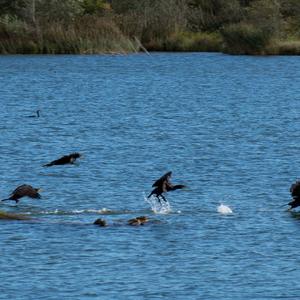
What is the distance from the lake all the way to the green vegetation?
65.6 ft

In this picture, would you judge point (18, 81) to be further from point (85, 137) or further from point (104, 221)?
point (104, 221)

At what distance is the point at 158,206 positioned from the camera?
85.5 ft

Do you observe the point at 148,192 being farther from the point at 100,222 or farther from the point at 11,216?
the point at 11,216

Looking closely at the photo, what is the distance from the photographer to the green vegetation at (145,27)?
81.4 metres

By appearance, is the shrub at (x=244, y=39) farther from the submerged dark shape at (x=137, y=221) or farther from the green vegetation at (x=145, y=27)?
the submerged dark shape at (x=137, y=221)

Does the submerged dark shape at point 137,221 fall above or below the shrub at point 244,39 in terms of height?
above

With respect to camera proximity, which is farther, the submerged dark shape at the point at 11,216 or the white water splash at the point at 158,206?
the white water splash at the point at 158,206

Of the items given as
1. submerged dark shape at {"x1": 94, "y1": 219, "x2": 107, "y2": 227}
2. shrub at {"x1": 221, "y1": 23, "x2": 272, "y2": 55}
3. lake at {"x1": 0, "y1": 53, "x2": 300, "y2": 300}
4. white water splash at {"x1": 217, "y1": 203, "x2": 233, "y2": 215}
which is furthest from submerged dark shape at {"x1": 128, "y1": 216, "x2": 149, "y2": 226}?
shrub at {"x1": 221, "y1": 23, "x2": 272, "y2": 55}

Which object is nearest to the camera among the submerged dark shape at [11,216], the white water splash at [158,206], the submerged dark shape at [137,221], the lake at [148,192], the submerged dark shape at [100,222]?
the lake at [148,192]

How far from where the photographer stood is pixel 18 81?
6806 centimetres

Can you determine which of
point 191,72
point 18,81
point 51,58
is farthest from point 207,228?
point 51,58

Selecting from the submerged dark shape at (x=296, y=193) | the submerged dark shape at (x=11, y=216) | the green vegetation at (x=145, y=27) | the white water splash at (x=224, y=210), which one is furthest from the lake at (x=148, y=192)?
the green vegetation at (x=145, y=27)

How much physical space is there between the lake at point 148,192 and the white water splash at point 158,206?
125 mm

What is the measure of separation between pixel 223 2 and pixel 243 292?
80439mm
